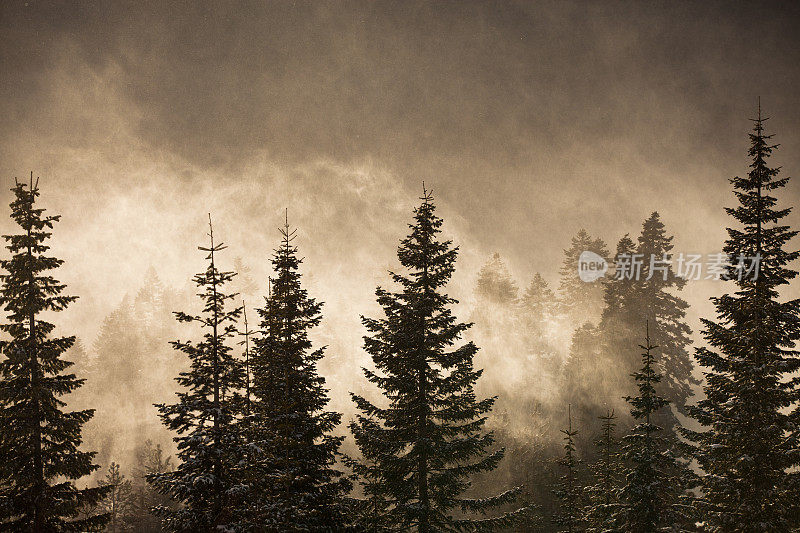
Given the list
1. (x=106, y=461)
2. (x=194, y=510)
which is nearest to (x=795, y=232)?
(x=194, y=510)

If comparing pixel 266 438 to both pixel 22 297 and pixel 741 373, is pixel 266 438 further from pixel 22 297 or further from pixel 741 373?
pixel 741 373

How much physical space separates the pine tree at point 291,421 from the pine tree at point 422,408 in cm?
150

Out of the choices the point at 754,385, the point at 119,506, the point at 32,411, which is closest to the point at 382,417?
the point at 32,411

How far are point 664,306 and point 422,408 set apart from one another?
42.1 meters

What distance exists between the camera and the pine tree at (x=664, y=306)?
4584 centimetres

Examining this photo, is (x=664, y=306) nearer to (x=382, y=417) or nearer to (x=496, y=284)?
(x=496, y=284)

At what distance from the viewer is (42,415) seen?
47.9 ft

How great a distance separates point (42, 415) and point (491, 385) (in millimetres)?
50896

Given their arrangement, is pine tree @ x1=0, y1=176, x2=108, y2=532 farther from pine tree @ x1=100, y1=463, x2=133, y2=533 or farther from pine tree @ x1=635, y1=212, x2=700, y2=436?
pine tree @ x1=635, y1=212, x2=700, y2=436

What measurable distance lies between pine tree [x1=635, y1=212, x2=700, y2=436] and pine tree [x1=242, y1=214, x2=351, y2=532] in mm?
41297

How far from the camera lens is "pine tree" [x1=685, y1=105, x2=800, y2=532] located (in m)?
16.1

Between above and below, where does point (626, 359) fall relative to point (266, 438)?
above

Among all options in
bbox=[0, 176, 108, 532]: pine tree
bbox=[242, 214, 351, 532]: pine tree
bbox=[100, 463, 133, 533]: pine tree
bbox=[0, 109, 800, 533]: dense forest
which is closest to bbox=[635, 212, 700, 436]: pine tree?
bbox=[0, 109, 800, 533]: dense forest

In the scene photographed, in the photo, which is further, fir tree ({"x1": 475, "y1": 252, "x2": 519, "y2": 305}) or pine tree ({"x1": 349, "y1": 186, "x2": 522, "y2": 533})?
fir tree ({"x1": 475, "y1": 252, "x2": 519, "y2": 305})
